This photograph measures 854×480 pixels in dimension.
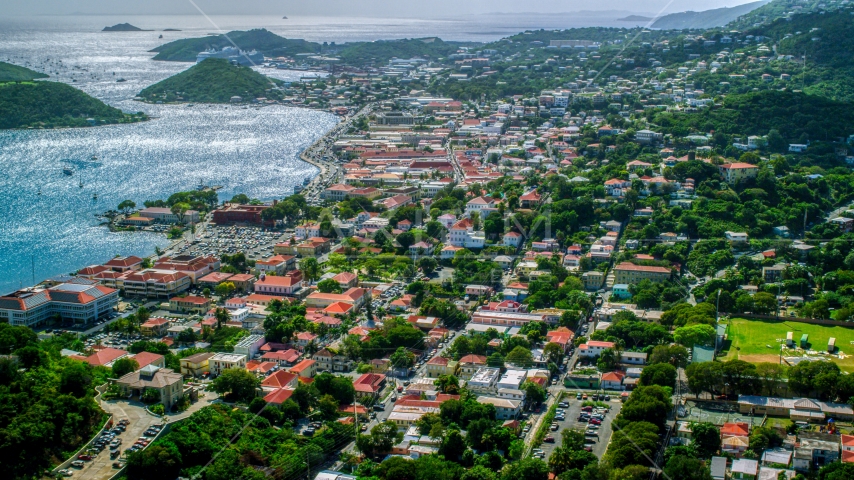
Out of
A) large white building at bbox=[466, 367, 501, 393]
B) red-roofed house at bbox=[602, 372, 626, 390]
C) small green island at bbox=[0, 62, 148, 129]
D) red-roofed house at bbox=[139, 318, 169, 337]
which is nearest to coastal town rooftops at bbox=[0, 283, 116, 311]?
red-roofed house at bbox=[139, 318, 169, 337]

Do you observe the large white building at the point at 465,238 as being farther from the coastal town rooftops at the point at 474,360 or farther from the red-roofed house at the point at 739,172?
the red-roofed house at the point at 739,172

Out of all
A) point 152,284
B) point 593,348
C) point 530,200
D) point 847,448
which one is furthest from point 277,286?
point 847,448

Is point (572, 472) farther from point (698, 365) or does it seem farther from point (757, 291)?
point (757, 291)

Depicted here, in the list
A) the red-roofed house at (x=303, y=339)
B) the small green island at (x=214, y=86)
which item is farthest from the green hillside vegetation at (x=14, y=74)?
the red-roofed house at (x=303, y=339)

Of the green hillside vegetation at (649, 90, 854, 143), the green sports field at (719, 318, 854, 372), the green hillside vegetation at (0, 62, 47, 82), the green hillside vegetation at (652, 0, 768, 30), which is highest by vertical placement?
the green hillside vegetation at (652, 0, 768, 30)

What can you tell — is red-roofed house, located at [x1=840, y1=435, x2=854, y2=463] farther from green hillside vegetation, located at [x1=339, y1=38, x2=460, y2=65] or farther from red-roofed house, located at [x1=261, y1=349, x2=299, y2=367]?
green hillside vegetation, located at [x1=339, y1=38, x2=460, y2=65]
